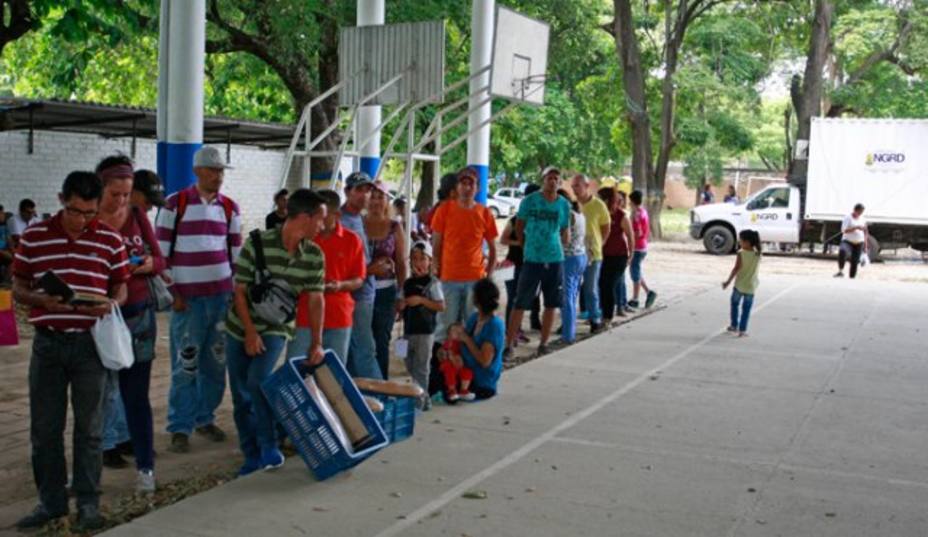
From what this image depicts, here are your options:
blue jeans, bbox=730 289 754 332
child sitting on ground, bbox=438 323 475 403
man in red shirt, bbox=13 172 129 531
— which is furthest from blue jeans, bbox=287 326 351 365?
blue jeans, bbox=730 289 754 332

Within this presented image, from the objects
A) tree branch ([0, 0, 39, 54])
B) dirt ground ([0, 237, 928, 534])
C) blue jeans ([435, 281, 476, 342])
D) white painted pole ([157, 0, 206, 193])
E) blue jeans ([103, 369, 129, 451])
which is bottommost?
dirt ground ([0, 237, 928, 534])

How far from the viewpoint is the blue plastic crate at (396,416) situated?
700cm

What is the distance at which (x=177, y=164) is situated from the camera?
1130 centimetres

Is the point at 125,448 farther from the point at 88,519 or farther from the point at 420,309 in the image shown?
the point at 420,309

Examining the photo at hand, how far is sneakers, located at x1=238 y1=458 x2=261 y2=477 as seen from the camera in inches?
253

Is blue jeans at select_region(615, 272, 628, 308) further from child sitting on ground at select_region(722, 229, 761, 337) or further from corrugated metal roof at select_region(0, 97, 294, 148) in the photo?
corrugated metal roof at select_region(0, 97, 294, 148)

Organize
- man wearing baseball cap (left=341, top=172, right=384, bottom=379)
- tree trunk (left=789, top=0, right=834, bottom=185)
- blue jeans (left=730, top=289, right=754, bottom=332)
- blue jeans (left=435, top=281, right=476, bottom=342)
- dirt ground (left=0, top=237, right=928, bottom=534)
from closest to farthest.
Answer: dirt ground (left=0, top=237, right=928, bottom=534) → man wearing baseball cap (left=341, top=172, right=384, bottom=379) → blue jeans (left=435, top=281, right=476, bottom=342) → blue jeans (left=730, top=289, right=754, bottom=332) → tree trunk (left=789, top=0, right=834, bottom=185)

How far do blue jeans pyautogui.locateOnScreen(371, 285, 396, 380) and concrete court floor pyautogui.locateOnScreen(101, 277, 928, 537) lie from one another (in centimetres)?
66

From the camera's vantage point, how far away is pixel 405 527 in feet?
18.3

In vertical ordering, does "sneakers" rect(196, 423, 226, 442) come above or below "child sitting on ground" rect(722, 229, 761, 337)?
below

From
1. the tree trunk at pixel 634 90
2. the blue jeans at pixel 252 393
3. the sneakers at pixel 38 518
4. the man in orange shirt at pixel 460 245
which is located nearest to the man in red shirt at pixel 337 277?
the blue jeans at pixel 252 393

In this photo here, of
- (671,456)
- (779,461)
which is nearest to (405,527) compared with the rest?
(671,456)

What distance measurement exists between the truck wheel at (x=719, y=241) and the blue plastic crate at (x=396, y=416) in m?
23.5

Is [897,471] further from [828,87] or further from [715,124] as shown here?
[828,87]
